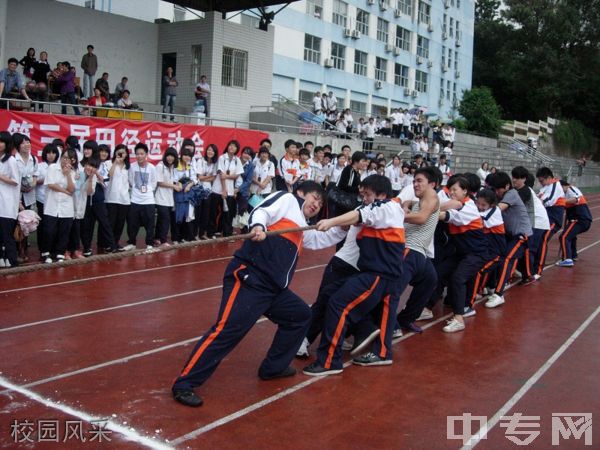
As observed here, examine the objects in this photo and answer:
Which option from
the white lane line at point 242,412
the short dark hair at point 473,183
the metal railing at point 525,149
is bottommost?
the white lane line at point 242,412

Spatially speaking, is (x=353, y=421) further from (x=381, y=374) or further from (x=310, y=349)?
(x=310, y=349)

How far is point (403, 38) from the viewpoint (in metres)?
41.6

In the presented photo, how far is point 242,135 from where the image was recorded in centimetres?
1562

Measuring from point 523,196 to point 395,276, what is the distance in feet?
15.9

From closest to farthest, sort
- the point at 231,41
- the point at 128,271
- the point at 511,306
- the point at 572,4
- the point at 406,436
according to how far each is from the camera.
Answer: the point at 406,436 → the point at 511,306 → the point at 128,271 → the point at 231,41 → the point at 572,4

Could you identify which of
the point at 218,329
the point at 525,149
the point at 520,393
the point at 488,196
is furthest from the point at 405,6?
the point at 218,329

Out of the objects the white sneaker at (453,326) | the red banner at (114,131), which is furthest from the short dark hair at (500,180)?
the red banner at (114,131)

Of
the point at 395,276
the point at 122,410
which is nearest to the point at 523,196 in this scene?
the point at 395,276

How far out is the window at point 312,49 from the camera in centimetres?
3338

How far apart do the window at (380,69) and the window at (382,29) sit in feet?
4.05

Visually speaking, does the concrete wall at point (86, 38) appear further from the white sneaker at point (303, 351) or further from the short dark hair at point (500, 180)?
the white sneaker at point (303, 351)

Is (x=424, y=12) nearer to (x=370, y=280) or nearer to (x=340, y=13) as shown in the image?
(x=340, y=13)

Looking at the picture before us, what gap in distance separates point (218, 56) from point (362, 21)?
64.6 feet

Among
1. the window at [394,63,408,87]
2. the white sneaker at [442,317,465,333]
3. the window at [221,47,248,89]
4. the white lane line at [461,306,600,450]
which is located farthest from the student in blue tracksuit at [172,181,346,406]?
the window at [394,63,408,87]
